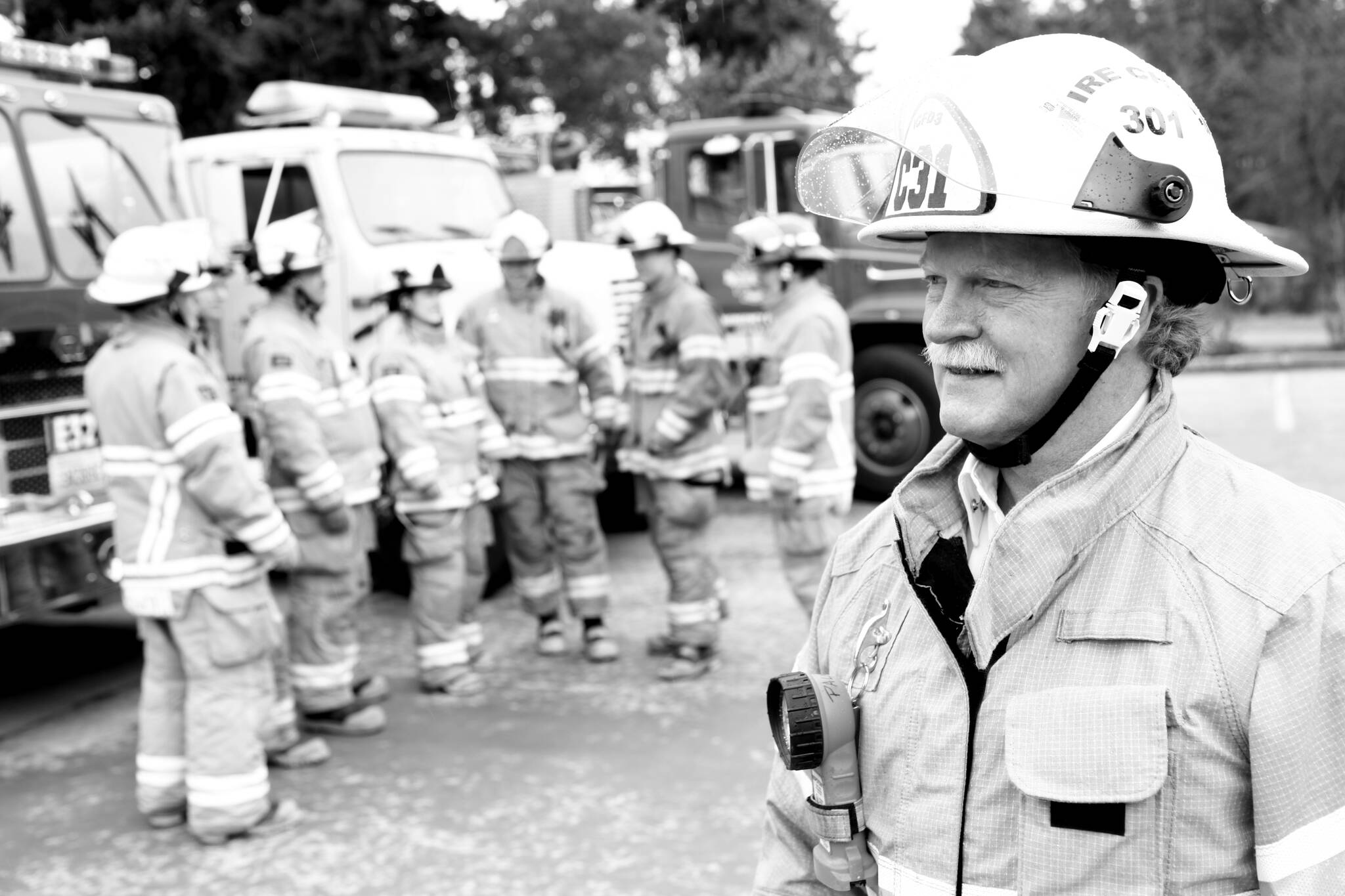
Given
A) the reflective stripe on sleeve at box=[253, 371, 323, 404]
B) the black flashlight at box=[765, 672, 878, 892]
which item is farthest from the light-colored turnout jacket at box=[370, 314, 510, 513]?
→ the black flashlight at box=[765, 672, 878, 892]

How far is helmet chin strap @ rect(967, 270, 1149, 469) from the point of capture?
146 cm

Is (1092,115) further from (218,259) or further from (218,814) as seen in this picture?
(218,259)

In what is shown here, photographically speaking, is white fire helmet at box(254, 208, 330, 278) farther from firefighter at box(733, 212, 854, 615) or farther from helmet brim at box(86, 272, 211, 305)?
firefighter at box(733, 212, 854, 615)

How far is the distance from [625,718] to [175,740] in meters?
1.79

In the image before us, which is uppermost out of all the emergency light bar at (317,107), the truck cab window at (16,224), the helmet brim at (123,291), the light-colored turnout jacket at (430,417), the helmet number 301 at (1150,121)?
the emergency light bar at (317,107)

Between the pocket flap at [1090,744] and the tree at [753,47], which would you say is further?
the tree at [753,47]

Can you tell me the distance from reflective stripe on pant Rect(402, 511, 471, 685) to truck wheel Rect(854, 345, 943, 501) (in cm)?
384

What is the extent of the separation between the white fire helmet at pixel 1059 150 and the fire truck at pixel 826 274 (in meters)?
7.29

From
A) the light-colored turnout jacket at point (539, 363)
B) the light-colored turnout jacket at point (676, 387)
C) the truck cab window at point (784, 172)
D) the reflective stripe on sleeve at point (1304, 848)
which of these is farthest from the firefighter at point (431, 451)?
the reflective stripe on sleeve at point (1304, 848)

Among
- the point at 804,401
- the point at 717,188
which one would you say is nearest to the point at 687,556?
the point at 804,401

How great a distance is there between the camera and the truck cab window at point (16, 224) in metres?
5.76

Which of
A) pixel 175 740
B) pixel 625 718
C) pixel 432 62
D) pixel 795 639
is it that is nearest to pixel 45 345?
pixel 175 740

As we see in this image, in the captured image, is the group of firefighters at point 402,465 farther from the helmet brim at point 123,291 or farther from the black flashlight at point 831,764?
the black flashlight at point 831,764

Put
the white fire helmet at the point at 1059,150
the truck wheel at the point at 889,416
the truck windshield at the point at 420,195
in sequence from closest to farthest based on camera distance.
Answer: the white fire helmet at the point at 1059,150
the truck windshield at the point at 420,195
the truck wheel at the point at 889,416
